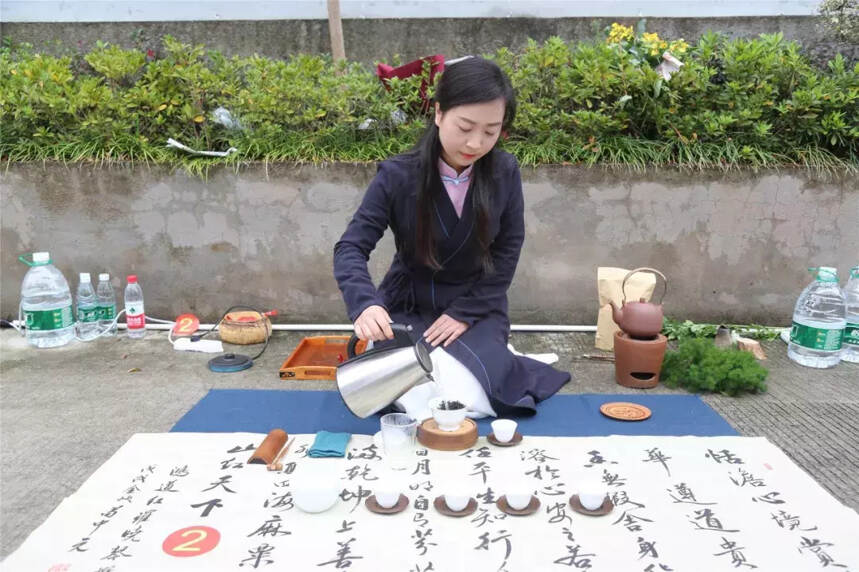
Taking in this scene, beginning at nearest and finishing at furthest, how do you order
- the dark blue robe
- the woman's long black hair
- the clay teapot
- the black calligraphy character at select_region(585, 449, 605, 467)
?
the black calligraphy character at select_region(585, 449, 605, 467) < the woman's long black hair < the dark blue robe < the clay teapot

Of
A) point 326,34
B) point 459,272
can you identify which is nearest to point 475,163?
point 459,272

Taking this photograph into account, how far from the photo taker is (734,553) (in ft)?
5.75

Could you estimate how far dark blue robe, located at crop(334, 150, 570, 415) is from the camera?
8.93ft

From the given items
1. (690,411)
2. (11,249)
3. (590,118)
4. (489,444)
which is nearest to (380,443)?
(489,444)

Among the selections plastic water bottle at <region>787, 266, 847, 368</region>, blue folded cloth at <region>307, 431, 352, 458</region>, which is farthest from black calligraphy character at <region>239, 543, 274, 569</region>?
plastic water bottle at <region>787, 266, 847, 368</region>

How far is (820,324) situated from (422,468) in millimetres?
2467

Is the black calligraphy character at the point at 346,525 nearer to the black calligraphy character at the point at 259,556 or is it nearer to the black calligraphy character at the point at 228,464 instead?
the black calligraphy character at the point at 259,556

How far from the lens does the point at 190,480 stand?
213 centimetres

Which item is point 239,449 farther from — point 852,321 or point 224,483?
point 852,321

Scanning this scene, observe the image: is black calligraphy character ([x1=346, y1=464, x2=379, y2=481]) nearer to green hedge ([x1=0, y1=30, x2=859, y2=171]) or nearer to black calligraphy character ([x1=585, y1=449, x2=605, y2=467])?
black calligraphy character ([x1=585, y1=449, x2=605, y2=467])

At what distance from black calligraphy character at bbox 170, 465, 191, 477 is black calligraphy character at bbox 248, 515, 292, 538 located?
0.44 m

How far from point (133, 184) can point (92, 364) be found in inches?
48.5

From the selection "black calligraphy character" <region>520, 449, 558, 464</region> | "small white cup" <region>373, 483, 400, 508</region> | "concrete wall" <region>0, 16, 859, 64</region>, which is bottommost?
"black calligraphy character" <region>520, 449, 558, 464</region>

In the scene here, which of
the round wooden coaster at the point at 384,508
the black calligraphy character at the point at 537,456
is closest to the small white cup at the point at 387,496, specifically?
the round wooden coaster at the point at 384,508
